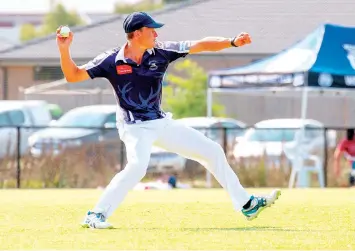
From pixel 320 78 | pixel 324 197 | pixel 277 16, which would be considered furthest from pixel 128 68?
pixel 277 16

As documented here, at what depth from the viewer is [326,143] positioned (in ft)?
79.9

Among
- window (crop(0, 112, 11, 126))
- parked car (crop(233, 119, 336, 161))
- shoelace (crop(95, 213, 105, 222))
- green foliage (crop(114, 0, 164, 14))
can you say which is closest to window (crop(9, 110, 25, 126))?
window (crop(0, 112, 11, 126))

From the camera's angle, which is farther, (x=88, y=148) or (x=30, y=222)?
(x=88, y=148)

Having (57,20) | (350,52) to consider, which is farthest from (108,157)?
(57,20)

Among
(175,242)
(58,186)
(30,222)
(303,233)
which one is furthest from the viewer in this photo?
(58,186)

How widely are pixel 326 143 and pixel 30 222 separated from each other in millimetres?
13837

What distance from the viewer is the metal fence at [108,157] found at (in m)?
23.6

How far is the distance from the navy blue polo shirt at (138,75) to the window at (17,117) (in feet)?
64.8

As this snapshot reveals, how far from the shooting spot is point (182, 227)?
34.3ft

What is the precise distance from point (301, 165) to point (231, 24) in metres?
5.14

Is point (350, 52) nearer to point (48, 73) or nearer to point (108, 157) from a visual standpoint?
point (108, 157)

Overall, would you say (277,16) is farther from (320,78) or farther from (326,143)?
(320,78)

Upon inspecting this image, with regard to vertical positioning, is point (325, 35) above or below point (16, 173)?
above

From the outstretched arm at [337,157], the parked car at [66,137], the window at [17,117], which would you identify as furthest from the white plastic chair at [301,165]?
the window at [17,117]
